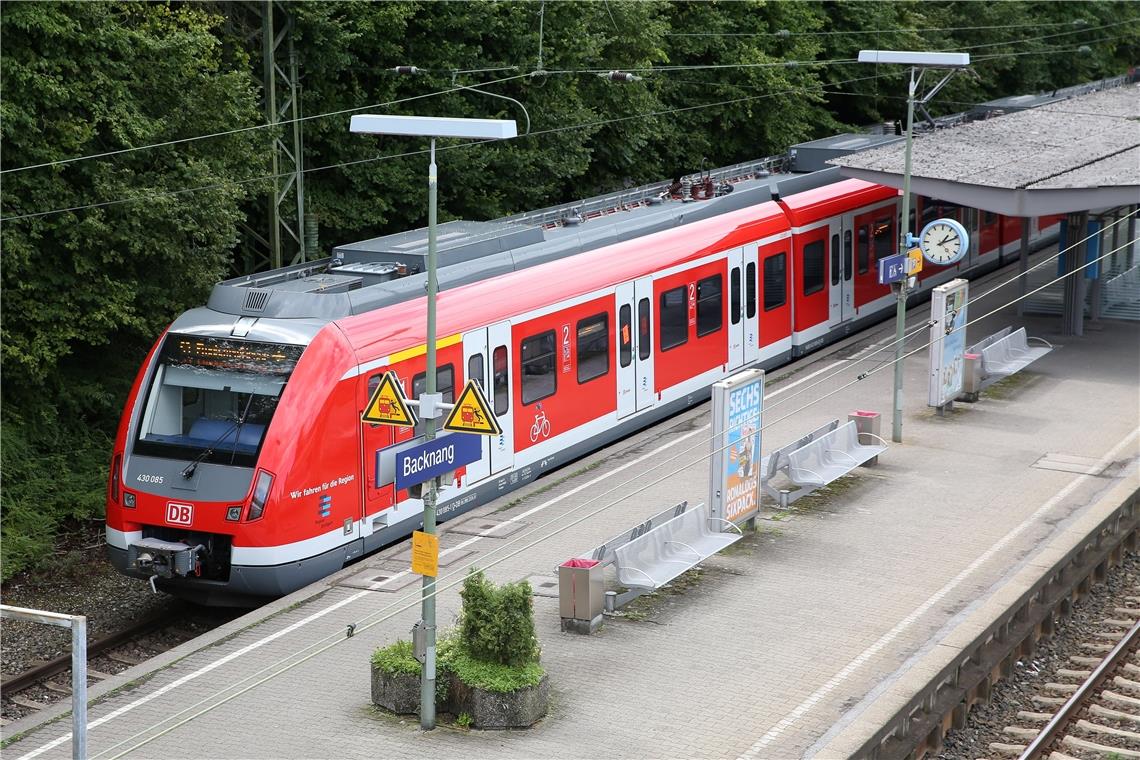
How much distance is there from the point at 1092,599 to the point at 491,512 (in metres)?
7.56

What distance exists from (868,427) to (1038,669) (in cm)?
546

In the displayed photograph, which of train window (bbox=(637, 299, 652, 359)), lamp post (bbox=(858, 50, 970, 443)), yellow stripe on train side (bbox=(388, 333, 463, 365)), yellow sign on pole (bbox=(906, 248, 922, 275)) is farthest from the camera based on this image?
yellow sign on pole (bbox=(906, 248, 922, 275))

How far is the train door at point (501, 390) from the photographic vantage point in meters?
18.2

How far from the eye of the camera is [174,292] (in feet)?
69.9

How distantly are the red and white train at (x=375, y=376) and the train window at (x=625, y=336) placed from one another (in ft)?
0.10

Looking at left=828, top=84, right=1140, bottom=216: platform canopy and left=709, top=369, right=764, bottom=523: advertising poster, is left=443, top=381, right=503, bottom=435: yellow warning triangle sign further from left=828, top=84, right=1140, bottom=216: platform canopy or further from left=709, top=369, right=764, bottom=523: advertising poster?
left=828, top=84, right=1140, bottom=216: platform canopy

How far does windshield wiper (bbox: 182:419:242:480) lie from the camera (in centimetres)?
1563

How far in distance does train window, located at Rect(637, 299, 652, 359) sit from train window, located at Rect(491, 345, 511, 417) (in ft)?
11.4

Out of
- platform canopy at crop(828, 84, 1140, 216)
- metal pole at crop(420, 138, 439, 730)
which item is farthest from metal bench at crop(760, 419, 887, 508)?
platform canopy at crop(828, 84, 1140, 216)

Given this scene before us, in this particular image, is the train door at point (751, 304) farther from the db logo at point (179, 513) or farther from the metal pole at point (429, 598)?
the metal pole at point (429, 598)

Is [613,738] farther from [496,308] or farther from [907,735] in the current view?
[496,308]

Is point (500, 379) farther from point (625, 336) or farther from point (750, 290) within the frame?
point (750, 290)

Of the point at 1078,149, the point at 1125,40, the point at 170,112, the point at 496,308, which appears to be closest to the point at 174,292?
the point at 170,112

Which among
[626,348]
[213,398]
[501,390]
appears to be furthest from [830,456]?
[213,398]
